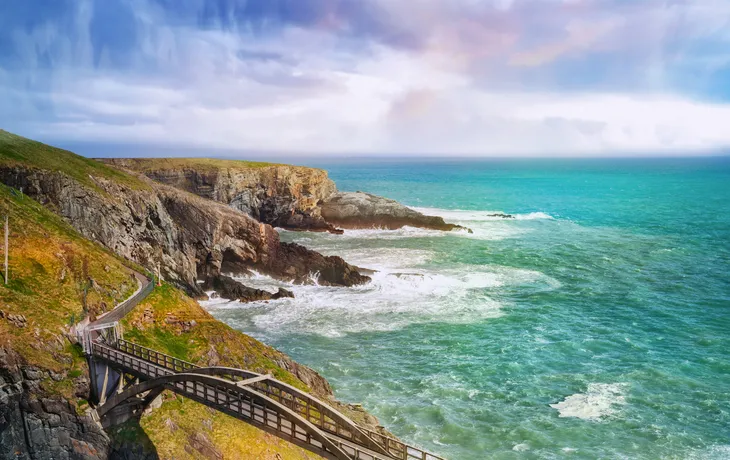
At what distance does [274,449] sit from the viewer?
1164 inches

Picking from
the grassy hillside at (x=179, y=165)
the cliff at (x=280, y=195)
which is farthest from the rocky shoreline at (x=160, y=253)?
the grassy hillside at (x=179, y=165)

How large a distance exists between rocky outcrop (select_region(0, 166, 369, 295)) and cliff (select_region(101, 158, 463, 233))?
819 inches

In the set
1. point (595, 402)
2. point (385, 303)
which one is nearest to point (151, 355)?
point (595, 402)

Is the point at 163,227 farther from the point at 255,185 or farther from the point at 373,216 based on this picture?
the point at 373,216

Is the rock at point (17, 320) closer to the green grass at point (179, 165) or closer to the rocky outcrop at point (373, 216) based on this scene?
the green grass at point (179, 165)

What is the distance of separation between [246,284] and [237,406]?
139ft

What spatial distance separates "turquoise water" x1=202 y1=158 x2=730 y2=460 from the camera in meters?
35.8

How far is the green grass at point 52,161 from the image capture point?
58.4 m

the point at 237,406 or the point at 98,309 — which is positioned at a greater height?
the point at 98,309

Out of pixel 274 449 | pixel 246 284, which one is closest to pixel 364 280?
pixel 246 284

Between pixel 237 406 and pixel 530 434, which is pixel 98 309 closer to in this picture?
pixel 237 406

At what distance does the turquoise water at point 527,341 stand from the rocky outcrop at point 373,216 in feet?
39.0

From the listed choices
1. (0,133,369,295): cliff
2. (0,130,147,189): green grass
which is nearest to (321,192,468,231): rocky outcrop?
(0,133,369,295): cliff

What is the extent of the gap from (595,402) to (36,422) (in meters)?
33.8
